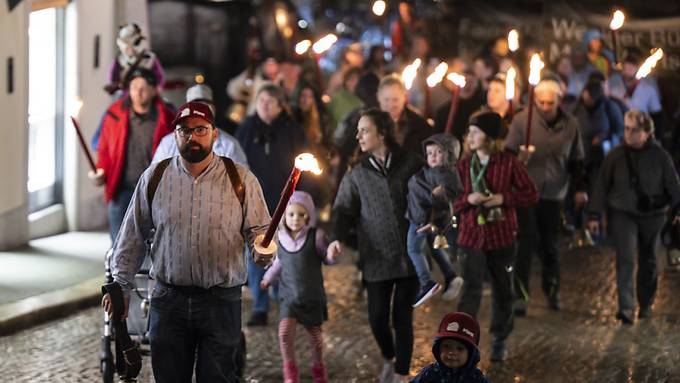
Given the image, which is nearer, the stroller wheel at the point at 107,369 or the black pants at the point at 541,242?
the stroller wheel at the point at 107,369

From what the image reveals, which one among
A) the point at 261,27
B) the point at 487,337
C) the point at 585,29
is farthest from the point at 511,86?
the point at 261,27

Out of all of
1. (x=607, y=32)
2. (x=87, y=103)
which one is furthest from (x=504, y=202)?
(x=607, y=32)

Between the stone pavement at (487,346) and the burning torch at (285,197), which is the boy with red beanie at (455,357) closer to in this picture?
the burning torch at (285,197)

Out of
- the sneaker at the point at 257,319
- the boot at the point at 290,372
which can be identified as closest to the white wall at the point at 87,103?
the sneaker at the point at 257,319

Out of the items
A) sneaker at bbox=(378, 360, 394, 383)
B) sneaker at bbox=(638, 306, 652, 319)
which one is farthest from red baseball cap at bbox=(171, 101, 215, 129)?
sneaker at bbox=(638, 306, 652, 319)

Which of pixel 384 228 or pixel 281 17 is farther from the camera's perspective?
pixel 281 17

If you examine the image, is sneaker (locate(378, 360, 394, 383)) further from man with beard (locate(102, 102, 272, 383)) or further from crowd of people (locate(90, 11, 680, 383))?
man with beard (locate(102, 102, 272, 383))

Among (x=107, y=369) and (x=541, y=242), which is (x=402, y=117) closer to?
(x=541, y=242)

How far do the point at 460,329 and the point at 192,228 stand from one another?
1.35 metres

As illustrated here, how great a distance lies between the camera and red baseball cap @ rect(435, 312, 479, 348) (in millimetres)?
7102

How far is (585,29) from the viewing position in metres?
20.1

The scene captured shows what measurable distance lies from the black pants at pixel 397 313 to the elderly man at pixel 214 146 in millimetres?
1344

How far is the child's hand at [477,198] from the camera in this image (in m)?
10.6

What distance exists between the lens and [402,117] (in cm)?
1176
